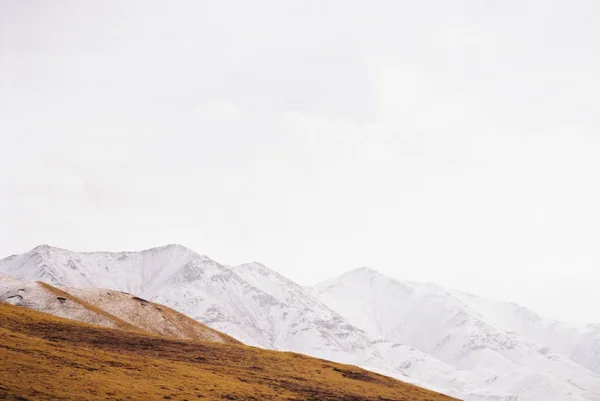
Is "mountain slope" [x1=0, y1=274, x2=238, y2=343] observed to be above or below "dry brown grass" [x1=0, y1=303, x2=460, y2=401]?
above

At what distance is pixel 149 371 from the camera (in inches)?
1698

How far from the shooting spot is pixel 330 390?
1940 inches

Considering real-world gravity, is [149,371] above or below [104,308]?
below

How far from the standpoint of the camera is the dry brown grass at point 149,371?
3509 cm

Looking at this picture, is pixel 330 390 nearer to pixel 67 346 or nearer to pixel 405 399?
pixel 405 399

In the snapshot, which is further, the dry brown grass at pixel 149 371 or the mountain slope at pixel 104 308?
the mountain slope at pixel 104 308

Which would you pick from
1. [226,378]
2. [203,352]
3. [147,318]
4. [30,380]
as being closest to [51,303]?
[147,318]

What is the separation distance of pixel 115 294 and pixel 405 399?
63.6m

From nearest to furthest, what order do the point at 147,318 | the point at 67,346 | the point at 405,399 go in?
1. the point at 67,346
2. the point at 405,399
3. the point at 147,318

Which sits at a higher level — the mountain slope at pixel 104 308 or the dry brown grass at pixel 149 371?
the mountain slope at pixel 104 308

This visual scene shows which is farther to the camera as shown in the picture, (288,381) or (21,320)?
(21,320)

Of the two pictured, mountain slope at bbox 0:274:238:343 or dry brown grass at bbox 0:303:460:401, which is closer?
dry brown grass at bbox 0:303:460:401

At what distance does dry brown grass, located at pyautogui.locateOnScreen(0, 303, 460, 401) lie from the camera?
35094 mm

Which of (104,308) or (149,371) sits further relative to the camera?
(104,308)
